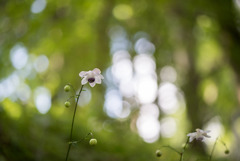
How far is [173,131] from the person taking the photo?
245 inches

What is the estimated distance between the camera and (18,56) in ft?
9.02

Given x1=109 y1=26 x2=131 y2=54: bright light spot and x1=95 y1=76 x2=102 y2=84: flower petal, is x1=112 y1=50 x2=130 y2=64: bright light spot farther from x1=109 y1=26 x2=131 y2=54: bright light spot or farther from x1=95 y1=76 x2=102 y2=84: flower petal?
x1=95 y1=76 x2=102 y2=84: flower petal

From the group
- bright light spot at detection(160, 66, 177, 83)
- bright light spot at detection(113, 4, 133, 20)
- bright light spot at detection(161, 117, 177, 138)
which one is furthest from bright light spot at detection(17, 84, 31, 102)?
bright light spot at detection(161, 117, 177, 138)

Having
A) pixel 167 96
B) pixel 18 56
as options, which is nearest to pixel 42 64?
pixel 18 56

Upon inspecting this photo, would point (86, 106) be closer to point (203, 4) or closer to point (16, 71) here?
point (16, 71)

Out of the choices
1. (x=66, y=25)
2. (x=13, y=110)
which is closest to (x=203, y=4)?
(x=66, y=25)

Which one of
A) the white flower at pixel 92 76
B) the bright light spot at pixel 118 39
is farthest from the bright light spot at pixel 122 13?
the white flower at pixel 92 76

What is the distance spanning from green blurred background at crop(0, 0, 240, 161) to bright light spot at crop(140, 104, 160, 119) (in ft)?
0.07

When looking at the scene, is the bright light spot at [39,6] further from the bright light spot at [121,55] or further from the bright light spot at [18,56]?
the bright light spot at [121,55]

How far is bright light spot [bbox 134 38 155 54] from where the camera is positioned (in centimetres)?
398

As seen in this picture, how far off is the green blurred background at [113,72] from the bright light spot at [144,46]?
23 mm

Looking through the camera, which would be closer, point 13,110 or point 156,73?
point 13,110

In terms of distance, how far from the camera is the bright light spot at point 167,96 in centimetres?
515

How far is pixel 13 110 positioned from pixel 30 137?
272mm
